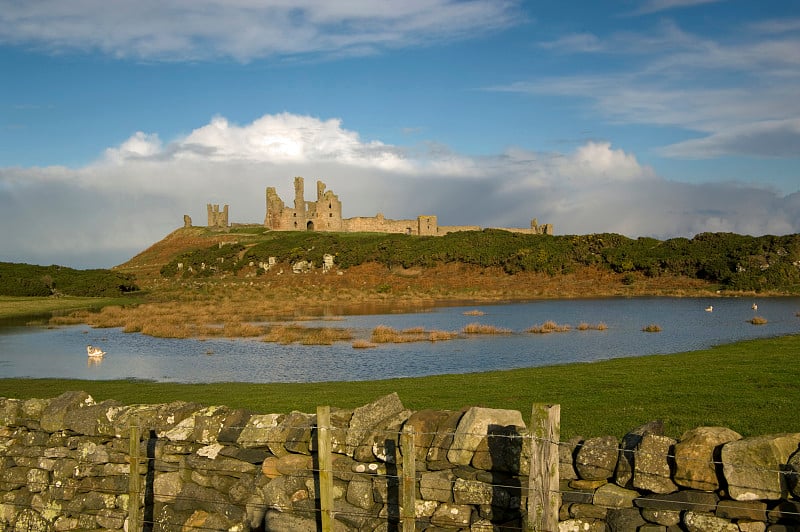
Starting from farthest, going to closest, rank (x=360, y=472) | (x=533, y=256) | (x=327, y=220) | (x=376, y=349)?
(x=327, y=220) → (x=533, y=256) → (x=376, y=349) → (x=360, y=472)

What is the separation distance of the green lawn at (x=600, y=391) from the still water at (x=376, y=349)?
2.63 m

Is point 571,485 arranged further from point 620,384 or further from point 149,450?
point 620,384

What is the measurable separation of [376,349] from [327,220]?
96.7 m

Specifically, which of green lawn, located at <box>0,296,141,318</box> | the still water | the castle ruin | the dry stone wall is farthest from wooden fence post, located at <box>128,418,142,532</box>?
the castle ruin

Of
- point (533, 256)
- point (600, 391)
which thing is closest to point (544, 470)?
point (600, 391)

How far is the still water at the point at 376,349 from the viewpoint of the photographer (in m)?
23.2

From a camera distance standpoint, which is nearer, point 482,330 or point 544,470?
point 544,470

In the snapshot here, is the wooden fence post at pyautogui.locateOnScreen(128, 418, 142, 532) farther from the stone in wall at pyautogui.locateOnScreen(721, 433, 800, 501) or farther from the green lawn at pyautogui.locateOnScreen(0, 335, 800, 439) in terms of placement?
the stone in wall at pyautogui.locateOnScreen(721, 433, 800, 501)

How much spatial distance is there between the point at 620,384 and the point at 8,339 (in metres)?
33.8

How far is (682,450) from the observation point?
629 cm

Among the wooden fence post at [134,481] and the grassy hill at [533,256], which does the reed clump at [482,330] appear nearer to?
the wooden fence post at [134,481]

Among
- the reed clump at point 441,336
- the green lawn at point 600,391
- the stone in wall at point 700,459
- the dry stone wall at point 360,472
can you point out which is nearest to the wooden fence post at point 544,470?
the dry stone wall at point 360,472

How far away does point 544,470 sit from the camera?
6305 millimetres

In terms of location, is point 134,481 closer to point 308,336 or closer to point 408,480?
point 408,480
